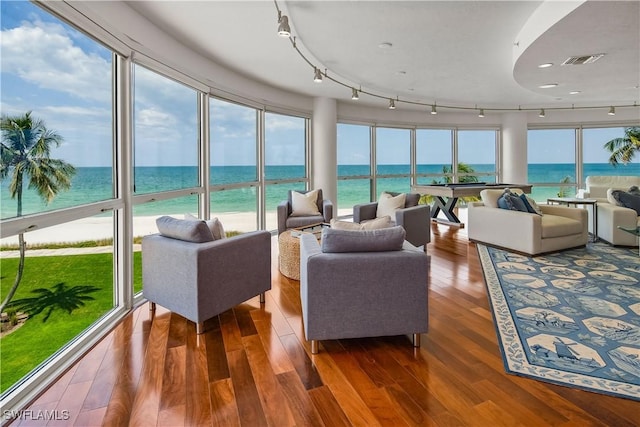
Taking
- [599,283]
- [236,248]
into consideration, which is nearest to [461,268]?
[599,283]

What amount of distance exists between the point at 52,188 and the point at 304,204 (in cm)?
363

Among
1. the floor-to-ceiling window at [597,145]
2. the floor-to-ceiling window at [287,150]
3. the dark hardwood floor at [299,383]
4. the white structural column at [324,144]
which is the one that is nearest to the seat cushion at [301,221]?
the floor-to-ceiling window at [287,150]

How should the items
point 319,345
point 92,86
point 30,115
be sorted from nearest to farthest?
point 30,115 < point 319,345 < point 92,86

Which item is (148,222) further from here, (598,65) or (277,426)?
(598,65)

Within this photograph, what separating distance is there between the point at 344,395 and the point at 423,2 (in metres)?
3.19

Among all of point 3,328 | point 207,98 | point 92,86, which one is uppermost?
point 207,98

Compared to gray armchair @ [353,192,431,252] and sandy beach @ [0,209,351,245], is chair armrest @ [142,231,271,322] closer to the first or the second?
sandy beach @ [0,209,351,245]

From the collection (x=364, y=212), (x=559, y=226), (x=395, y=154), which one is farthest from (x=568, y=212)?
(x=395, y=154)

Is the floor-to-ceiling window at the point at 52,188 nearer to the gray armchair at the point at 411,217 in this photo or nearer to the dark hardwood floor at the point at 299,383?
the dark hardwood floor at the point at 299,383

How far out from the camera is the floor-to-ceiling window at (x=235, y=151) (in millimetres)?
5449

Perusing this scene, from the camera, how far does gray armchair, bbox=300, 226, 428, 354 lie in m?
2.29

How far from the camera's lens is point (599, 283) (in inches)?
143

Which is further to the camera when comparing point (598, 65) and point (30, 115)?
point (598, 65)

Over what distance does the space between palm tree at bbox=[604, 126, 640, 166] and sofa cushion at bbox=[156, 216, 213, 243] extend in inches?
402
